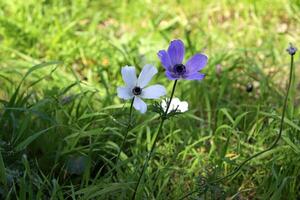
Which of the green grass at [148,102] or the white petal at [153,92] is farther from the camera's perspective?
the green grass at [148,102]

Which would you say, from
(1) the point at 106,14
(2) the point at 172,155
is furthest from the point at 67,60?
(2) the point at 172,155

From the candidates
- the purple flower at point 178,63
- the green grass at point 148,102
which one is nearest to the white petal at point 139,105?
the purple flower at point 178,63

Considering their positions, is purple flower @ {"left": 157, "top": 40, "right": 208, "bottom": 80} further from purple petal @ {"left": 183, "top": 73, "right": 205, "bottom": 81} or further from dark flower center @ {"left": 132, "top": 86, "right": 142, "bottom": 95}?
dark flower center @ {"left": 132, "top": 86, "right": 142, "bottom": 95}

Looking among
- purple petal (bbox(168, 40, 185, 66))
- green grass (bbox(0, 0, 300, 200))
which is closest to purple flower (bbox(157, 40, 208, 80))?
purple petal (bbox(168, 40, 185, 66))

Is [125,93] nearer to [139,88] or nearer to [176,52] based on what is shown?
[139,88]

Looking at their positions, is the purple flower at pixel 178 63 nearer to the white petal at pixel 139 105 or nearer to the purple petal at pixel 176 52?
the purple petal at pixel 176 52

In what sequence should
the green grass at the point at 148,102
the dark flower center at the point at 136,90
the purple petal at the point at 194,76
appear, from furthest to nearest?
the green grass at the point at 148,102 < the dark flower center at the point at 136,90 < the purple petal at the point at 194,76

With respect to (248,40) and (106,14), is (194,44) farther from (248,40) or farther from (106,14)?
(106,14)
